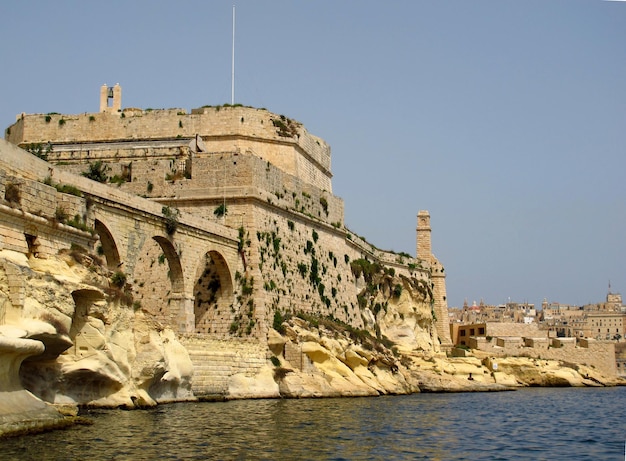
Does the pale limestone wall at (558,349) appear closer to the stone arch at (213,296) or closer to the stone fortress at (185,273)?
the stone fortress at (185,273)

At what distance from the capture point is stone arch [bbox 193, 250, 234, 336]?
87.2ft

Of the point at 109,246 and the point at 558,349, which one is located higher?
the point at 109,246

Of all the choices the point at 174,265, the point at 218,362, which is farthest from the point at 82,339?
the point at 174,265

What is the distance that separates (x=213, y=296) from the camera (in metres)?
27.0

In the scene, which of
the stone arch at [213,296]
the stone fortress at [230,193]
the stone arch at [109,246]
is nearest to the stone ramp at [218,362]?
the stone fortress at [230,193]

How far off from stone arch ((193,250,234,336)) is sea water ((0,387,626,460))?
12.5 feet

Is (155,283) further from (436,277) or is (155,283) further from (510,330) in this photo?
(510,330)

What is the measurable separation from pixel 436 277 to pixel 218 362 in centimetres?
2704

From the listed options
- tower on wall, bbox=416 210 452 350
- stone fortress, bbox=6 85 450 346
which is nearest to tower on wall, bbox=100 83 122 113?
stone fortress, bbox=6 85 450 346

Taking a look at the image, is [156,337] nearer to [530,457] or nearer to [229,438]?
[229,438]

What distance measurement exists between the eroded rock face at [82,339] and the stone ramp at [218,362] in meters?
1.11

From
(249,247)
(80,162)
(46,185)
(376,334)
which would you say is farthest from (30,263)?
(376,334)

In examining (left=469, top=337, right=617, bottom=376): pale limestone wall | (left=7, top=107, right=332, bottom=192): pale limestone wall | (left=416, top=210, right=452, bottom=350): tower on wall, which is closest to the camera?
(left=7, top=107, right=332, bottom=192): pale limestone wall

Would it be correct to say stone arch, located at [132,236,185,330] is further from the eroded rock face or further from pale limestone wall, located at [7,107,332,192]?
pale limestone wall, located at [7,107,332,192]
